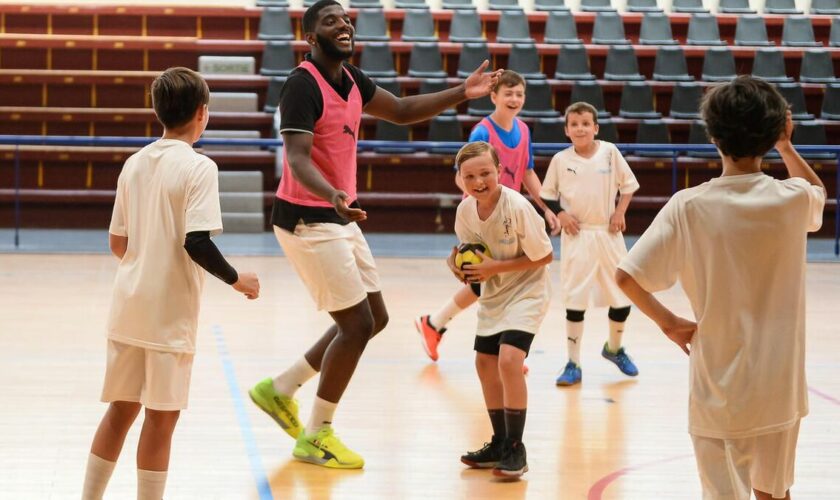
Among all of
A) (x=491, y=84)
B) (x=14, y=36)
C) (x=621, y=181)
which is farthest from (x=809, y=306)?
(x=14, y=36)

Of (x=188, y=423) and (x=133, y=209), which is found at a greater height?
(x=133, y=209)

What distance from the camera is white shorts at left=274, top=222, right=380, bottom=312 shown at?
145 inches

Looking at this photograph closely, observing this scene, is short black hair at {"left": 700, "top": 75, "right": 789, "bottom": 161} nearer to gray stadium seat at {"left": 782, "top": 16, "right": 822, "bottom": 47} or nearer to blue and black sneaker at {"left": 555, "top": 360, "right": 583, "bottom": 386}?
blue and black sneaker at {"left": 555, "top": 360, "right": 583, "bottom": 386}

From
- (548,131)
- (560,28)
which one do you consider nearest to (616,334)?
(548,131)

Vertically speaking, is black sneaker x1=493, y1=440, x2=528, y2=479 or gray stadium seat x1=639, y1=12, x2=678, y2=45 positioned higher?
gray stadium seat x1=639, y1=12, x2=678, y2=45

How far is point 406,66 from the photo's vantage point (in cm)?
1277

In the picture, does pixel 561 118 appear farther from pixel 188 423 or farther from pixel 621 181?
pixel 188 423

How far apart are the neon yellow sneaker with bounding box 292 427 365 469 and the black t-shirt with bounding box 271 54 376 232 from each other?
720 millimetres

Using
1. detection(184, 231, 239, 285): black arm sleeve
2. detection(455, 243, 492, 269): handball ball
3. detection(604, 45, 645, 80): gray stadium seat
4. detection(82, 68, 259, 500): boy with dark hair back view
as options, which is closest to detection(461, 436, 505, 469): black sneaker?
detection(455, 243, 492, 269): handball ball

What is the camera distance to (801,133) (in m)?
12.0

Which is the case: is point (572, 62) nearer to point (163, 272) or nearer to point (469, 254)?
point (469, 254)

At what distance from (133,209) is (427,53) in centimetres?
976

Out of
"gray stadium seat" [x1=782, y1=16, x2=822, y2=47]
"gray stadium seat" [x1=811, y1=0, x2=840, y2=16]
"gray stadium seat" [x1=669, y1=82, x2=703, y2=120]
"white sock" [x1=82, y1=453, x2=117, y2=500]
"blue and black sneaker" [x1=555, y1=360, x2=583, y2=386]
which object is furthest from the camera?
"gray stadium seat" [x1=811, y1=0, x2=840, y2=16]

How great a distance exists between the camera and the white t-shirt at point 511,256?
12.2 feet
